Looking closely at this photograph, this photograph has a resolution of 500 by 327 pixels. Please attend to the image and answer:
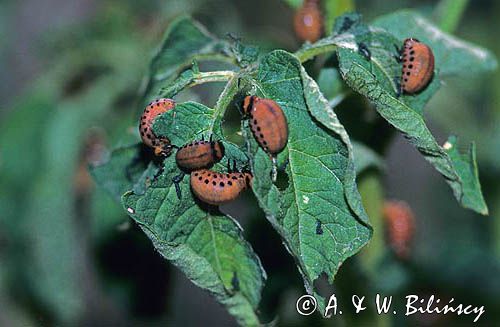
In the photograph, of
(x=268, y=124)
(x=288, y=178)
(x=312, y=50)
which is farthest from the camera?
(x=312, y=50)

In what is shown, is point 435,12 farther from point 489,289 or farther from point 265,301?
point 489,289

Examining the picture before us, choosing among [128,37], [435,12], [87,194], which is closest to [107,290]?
[87,194]

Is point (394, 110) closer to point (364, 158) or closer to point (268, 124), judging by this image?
point (268, 124)

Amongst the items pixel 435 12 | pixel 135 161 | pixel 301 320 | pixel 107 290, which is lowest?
pixel 107 290

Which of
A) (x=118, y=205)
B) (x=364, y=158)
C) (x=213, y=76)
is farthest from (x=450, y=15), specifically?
(x=118, y=205)

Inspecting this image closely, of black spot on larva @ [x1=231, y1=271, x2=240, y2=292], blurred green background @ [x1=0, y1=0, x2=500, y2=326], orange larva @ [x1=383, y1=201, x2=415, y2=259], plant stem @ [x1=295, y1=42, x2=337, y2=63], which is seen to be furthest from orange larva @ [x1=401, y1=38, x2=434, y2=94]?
orange larva @ [x1=383, y1=201, x2=415, y2=259]
